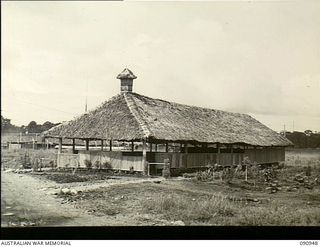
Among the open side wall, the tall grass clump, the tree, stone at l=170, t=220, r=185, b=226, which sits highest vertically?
the tree

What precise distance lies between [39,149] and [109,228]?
6.93ft

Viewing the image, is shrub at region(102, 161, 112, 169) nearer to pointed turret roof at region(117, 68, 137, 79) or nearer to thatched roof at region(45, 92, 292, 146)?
thatched roof at region(45, 92, 292, 146)

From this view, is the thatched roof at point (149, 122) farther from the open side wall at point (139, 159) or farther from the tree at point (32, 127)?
the tree at point (32, 127)

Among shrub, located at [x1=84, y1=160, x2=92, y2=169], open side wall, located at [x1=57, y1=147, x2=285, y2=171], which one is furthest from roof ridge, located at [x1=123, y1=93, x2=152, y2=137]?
shrub, located at [x1=84, y1=160, x2=92, y2=169]

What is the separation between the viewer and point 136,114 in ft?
21.8

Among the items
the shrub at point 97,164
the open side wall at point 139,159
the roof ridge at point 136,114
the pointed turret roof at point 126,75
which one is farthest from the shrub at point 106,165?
the pointed turret roof at point 126,75

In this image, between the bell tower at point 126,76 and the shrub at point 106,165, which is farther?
the shrub at point 106,165

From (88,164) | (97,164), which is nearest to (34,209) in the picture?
(88,164)

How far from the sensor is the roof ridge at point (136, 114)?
6.43 metres

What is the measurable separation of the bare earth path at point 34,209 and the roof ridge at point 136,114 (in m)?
2.70

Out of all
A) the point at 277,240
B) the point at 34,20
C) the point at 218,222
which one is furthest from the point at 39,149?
the point at 277,240

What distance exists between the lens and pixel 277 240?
3.72 m

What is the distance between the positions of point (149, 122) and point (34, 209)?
335 centimetres

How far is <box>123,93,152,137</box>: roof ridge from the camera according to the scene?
643cm
